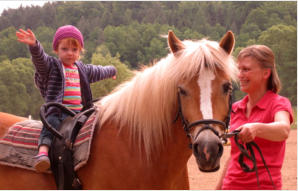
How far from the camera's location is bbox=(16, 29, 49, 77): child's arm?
3215mm

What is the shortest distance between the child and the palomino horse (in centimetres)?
53

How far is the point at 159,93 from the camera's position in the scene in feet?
9.17

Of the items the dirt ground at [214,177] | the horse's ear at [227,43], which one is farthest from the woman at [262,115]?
the dirt ground at [214,177]

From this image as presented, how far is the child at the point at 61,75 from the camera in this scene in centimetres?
329

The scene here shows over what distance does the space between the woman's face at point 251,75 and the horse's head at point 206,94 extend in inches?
3.1

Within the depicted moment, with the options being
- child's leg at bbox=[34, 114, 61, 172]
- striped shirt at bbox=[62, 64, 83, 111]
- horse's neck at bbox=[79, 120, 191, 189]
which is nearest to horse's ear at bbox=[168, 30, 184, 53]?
horse's neck at bbox=[79, 120, 191, 189]

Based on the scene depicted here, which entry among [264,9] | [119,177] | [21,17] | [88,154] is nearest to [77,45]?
[88,154]

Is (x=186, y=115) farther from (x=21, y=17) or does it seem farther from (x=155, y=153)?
(x=21, y=17)

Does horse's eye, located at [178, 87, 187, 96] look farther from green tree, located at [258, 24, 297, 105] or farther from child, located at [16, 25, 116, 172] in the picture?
green tree, located at [258, 24, 297, 105]

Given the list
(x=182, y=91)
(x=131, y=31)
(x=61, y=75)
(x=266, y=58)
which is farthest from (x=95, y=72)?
(x=131, y=31)

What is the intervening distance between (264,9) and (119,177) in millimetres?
70244

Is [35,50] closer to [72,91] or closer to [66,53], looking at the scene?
[66,53]

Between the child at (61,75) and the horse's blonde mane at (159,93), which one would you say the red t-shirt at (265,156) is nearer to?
the horse's blonde mane at (159,93)

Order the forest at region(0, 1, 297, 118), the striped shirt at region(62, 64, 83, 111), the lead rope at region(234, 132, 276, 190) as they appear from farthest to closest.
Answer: the forest at region(0, 1, 297, 118), the striped shirt at region(62, 64, 83, 111), the lead rope at region(234, 132, 276, 190)
